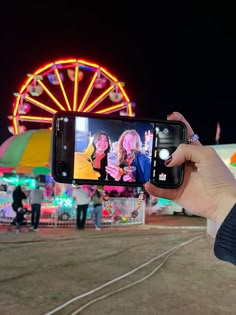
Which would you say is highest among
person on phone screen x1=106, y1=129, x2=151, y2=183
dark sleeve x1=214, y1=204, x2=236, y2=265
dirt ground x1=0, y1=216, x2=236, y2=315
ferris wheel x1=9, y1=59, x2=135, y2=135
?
ferris wheel x1=9, y1=59, x2=135, y2=135

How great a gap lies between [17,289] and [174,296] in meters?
2.19

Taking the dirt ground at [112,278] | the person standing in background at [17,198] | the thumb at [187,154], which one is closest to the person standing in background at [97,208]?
the person standing in background at [17,198]

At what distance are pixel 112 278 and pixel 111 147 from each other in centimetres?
527

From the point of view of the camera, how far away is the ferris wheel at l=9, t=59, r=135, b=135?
20.0 m

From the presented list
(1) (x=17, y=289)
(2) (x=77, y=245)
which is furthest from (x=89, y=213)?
(1) (x=17, y=289)

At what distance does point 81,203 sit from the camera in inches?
571

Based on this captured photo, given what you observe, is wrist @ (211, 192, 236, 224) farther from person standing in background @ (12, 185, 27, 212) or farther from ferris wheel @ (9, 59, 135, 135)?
ferris wheel @ (9, 59, 135, 135)

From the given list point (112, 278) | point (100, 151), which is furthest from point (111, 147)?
point (112, 278)

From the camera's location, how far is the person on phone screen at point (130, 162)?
1.86m

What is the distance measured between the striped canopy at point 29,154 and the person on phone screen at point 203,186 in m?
13.0

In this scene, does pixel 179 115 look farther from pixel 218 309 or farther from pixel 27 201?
pixel 27 201

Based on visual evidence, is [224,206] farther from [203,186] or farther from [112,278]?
[112,278]

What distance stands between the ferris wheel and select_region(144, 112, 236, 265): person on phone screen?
18.3 meters

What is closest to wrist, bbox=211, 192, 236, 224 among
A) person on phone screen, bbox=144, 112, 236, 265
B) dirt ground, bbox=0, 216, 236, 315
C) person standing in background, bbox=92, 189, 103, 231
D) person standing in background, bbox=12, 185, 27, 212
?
person on phone screen, bbox=144, 112, 236, 265
